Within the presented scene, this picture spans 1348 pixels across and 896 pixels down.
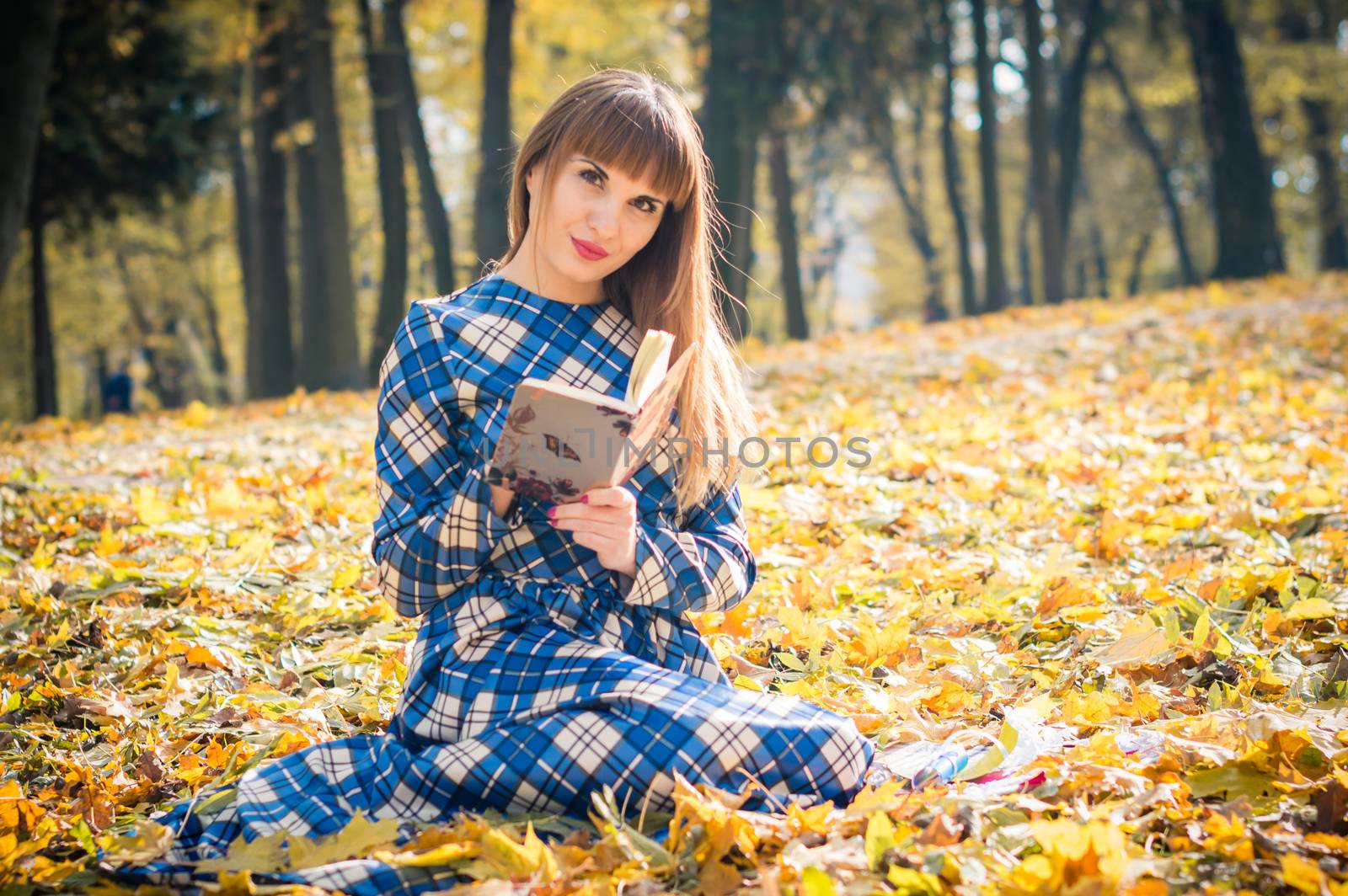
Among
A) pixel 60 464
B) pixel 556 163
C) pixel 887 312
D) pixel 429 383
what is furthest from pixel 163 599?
pixel 887 312

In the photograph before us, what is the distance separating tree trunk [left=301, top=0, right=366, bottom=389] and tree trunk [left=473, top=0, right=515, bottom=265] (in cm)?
Result: 189

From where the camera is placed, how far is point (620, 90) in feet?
7.72

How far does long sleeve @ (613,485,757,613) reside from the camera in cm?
225

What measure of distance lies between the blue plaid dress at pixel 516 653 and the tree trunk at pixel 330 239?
32.9 feet

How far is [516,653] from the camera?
2.21 metres

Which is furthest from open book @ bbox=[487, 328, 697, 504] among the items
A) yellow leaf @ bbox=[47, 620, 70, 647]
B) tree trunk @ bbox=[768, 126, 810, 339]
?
tree trunk @ bbox=[768, 126, 810, 339]

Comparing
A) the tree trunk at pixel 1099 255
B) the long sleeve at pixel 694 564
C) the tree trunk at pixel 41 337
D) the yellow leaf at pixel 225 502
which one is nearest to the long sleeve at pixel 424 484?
the long sleeve at pixel 694 564

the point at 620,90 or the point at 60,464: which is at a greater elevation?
the point at 620,90

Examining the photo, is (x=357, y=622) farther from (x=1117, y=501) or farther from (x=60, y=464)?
(x=60, y=464)

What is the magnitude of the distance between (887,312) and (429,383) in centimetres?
3491

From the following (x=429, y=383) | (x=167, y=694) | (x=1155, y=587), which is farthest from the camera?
(x=1155, y=587)

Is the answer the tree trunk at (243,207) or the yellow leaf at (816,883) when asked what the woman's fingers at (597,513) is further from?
the tree trunk at (243,207)

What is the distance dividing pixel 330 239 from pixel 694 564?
424 inches

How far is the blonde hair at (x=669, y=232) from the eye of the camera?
2.34 meters
